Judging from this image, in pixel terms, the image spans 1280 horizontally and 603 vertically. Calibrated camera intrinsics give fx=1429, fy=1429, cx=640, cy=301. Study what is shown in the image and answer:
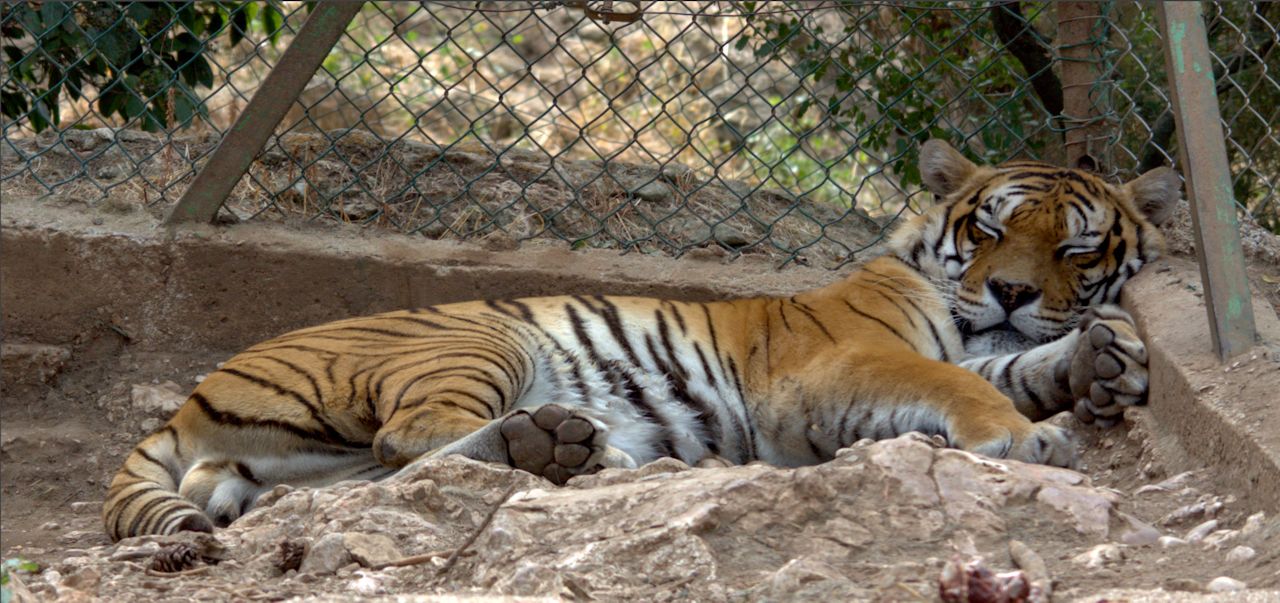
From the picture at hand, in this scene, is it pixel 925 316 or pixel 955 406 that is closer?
pixel 955 406

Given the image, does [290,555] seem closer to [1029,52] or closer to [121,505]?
[121,505]

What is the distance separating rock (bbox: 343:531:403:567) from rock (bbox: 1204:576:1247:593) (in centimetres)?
136

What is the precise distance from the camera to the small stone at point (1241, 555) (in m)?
2.36

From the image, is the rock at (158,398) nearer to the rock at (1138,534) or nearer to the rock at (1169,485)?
the rock at (1169,485)

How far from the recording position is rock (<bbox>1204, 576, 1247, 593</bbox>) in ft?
7.05

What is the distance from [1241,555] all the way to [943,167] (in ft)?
8.31

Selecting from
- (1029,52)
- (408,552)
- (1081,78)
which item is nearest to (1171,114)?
(1029,52)

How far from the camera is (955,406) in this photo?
11.8 feet

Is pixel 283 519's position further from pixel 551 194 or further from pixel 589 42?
pixel 589 42

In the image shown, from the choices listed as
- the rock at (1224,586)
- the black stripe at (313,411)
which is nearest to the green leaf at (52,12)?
the black stripe at (313,411)

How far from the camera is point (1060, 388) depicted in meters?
4.04

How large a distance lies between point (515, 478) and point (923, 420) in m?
1.25

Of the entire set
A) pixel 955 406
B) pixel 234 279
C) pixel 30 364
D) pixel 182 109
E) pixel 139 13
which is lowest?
pixel 955 406

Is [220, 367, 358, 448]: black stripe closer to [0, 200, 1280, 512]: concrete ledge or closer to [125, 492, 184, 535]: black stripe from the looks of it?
[125, 492, 184, 535]: black stripe
